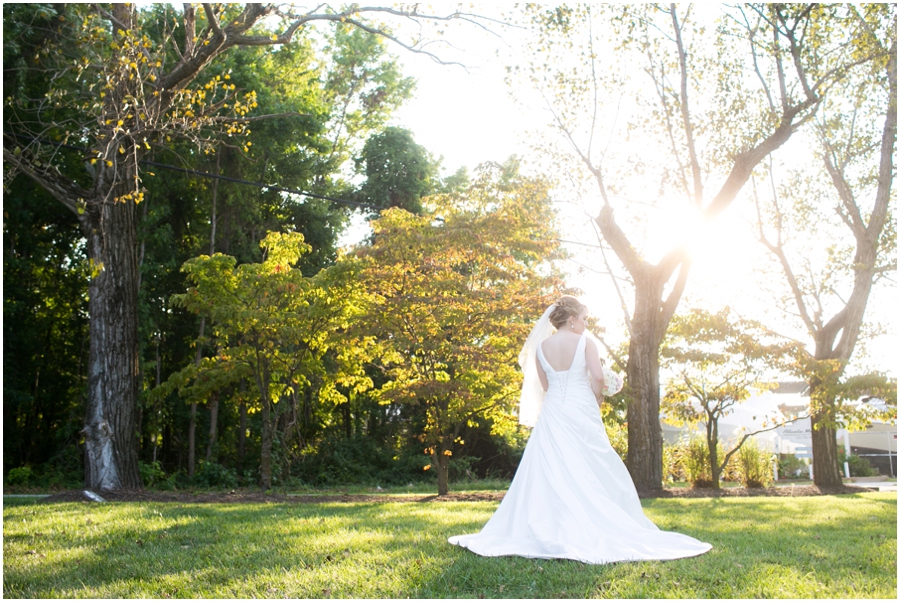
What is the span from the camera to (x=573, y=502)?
5348 millimetres

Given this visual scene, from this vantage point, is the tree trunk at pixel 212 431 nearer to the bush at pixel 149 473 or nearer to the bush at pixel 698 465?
the bush at pixel 149 473

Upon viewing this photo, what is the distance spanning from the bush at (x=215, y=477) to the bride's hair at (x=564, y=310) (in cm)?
1186

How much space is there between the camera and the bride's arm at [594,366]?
19.7ft

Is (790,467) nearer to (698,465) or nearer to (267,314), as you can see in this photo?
(698,465)

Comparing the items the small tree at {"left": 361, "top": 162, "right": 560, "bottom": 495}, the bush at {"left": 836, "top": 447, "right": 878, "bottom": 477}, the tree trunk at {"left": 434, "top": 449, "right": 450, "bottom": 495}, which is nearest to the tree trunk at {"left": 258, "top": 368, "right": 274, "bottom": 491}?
the small tree at {"left": 361, "top": 162, "right": 560, "bottom": 495}

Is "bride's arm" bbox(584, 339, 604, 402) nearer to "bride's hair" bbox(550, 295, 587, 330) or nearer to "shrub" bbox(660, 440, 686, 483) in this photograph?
"bride's hair" bbox(550, 295, 587, 330)

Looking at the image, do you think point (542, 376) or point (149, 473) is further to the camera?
point (149, 473)

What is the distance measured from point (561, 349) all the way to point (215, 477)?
12.3 metres

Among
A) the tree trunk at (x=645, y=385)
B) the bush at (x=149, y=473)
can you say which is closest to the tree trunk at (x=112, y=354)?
the bush at (x=149, y=473)

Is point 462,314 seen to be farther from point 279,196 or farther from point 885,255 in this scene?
point 279,196

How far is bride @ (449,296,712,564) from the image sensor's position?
16.4 ft

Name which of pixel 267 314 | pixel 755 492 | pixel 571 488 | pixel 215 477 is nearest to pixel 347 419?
pixel 215 477

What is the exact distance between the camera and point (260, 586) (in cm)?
407

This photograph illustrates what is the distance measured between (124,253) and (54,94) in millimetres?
4629
